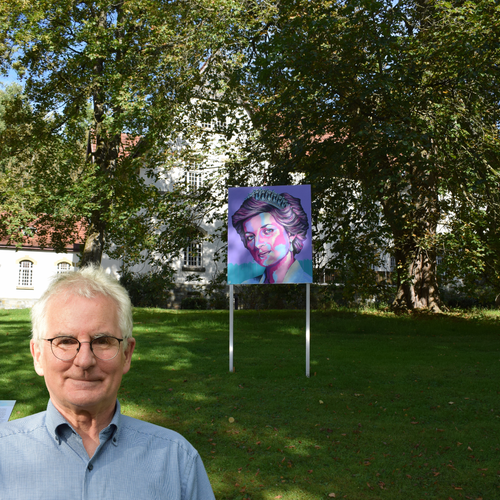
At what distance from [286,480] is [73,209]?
1687cm

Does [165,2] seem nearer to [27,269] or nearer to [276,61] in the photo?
[276,61]

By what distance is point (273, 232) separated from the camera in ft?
33.6

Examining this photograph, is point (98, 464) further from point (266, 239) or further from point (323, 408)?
point (266, 239)

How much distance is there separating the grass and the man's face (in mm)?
3303

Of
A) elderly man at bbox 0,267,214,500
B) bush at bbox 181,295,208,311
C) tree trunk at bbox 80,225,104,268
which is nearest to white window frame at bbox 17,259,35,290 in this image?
bush at bbox 181,295,208,311

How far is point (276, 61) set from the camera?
46.0 ft

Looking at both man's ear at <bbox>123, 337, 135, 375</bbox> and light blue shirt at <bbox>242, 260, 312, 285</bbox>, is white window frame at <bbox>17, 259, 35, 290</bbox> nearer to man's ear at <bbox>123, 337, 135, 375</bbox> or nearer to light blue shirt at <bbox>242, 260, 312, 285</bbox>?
light blue shirt at <bbox>242, 260, 312, 285</bbox>

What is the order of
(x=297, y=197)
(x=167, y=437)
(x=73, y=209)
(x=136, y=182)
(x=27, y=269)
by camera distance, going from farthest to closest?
(x=27, y=269), (x=136, y=182), (x=73, y=209), (x=297, y=197), (x=167, y=437)

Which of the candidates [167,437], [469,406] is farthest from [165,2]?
[167,437]

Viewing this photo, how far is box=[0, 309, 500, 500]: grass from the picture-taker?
5324 mm

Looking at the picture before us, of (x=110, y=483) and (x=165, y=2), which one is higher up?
(x=165, y=2)

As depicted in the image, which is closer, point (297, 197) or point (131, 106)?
point (297, 197)

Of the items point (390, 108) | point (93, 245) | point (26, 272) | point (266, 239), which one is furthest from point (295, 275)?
point (26, 272)

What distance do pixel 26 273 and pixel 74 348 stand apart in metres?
37.5
